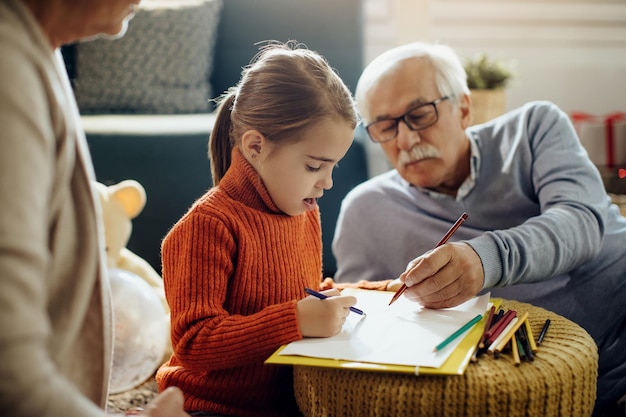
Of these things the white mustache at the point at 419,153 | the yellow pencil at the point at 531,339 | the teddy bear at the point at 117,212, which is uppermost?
the white mustache at the point at 419,153

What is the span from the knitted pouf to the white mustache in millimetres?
759

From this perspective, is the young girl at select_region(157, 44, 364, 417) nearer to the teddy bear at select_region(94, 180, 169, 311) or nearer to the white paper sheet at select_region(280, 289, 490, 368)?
the white paper sheet at select_region(280, 289, 490, 368)

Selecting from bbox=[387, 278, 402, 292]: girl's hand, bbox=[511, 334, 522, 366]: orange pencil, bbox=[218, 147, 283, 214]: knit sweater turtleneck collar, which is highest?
bbox=[218, 147, 283, 214]: knit sweater turtleneck collar

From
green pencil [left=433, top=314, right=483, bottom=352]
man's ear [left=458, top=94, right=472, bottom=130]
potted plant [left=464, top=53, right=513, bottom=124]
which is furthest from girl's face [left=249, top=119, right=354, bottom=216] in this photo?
potted plant [left=464, top=53, right=513, bottom=124]

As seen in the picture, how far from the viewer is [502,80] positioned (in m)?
3.04

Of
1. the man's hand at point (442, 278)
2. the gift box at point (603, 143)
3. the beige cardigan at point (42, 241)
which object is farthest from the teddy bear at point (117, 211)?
the gift box at point (603, 143)

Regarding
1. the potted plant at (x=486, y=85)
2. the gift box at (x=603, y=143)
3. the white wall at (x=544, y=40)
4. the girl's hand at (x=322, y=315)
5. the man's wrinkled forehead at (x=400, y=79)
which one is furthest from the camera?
the white wall at (x=544, y=40)

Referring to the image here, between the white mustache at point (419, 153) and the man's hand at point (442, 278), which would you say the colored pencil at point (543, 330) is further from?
the white mustache at point (419, 153)

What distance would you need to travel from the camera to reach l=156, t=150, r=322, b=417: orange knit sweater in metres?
0.98

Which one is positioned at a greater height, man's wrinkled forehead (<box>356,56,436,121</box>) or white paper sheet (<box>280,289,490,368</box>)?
man's wrinkled forehead (<box>356,56,436,121</box>)

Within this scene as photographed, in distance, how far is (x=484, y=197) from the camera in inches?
65.4

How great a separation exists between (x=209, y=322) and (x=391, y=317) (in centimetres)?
29

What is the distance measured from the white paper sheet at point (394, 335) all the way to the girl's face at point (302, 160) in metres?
0.22

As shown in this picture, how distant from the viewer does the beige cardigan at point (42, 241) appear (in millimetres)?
509
